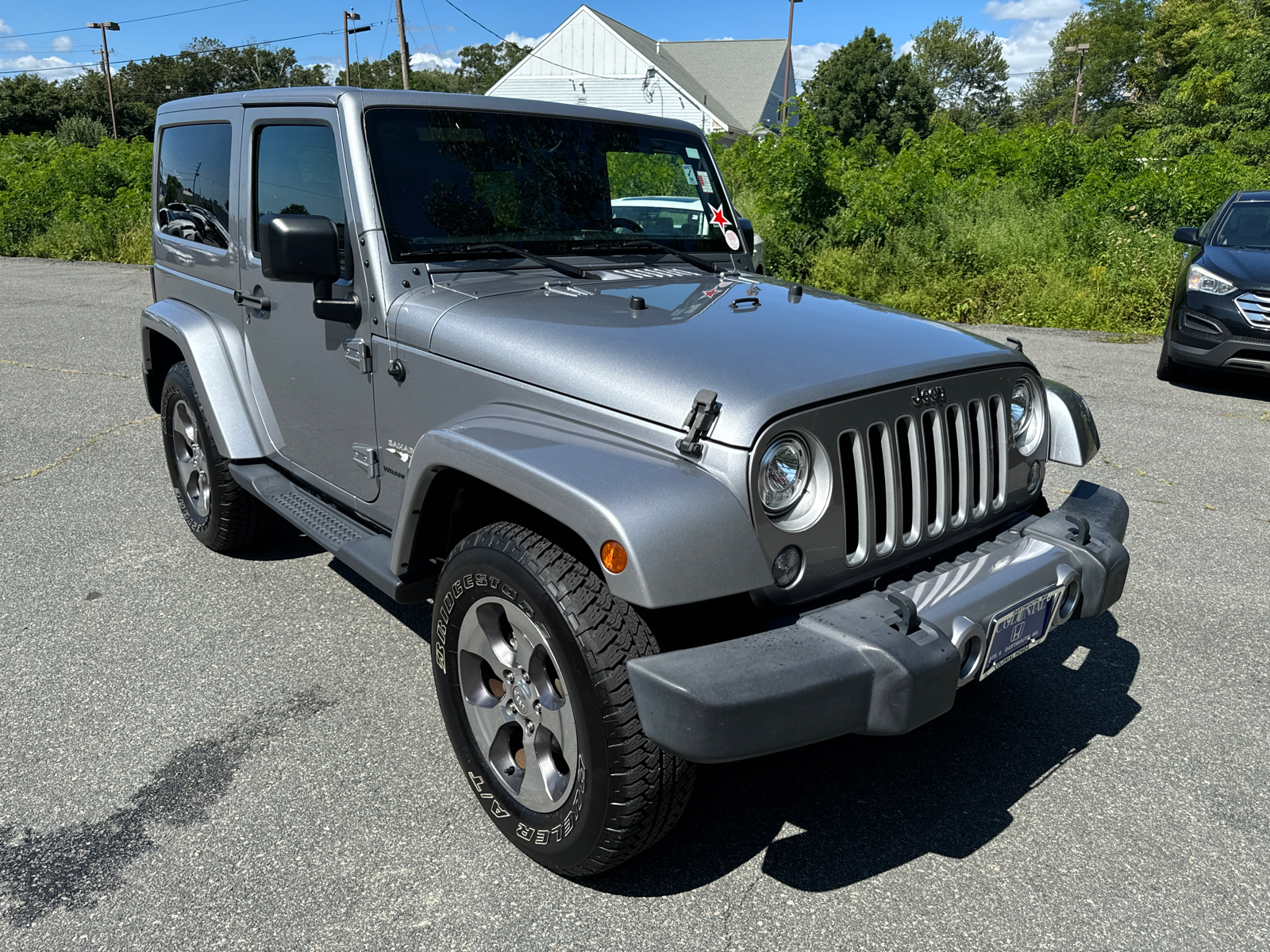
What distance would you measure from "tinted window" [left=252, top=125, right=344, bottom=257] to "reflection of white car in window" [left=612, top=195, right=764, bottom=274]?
100 cm

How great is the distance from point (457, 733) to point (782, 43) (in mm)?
53109

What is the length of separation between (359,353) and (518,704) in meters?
1.29

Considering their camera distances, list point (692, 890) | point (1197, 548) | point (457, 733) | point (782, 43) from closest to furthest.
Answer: point (692, 890) → point (457, 733) → point (1197, 548) → point (782, 43)

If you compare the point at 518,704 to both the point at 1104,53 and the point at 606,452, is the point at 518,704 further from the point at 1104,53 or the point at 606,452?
the point at 1104,53

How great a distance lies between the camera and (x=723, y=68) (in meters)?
48.9

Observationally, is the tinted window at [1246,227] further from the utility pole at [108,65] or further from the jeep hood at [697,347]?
the utility pole at [108,65]

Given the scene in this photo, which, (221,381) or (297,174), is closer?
(297,174)

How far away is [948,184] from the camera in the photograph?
13.8 metres

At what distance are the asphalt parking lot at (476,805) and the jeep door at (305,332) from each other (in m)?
0.77

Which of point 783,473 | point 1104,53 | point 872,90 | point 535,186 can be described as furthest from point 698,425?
point 1104,53

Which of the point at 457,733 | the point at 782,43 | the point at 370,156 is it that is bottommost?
the point at 457,733

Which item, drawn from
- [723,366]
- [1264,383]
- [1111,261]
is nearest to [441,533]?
[723,366]

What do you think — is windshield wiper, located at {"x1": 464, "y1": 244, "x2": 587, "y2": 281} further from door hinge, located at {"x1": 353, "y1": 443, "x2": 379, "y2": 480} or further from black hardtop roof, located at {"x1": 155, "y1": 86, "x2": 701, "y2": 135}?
door hinge, located at {"x1": 353, "y1": 443, "x2": 379, "y2": 480}

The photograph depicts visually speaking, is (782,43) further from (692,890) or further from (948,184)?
(692,890)
